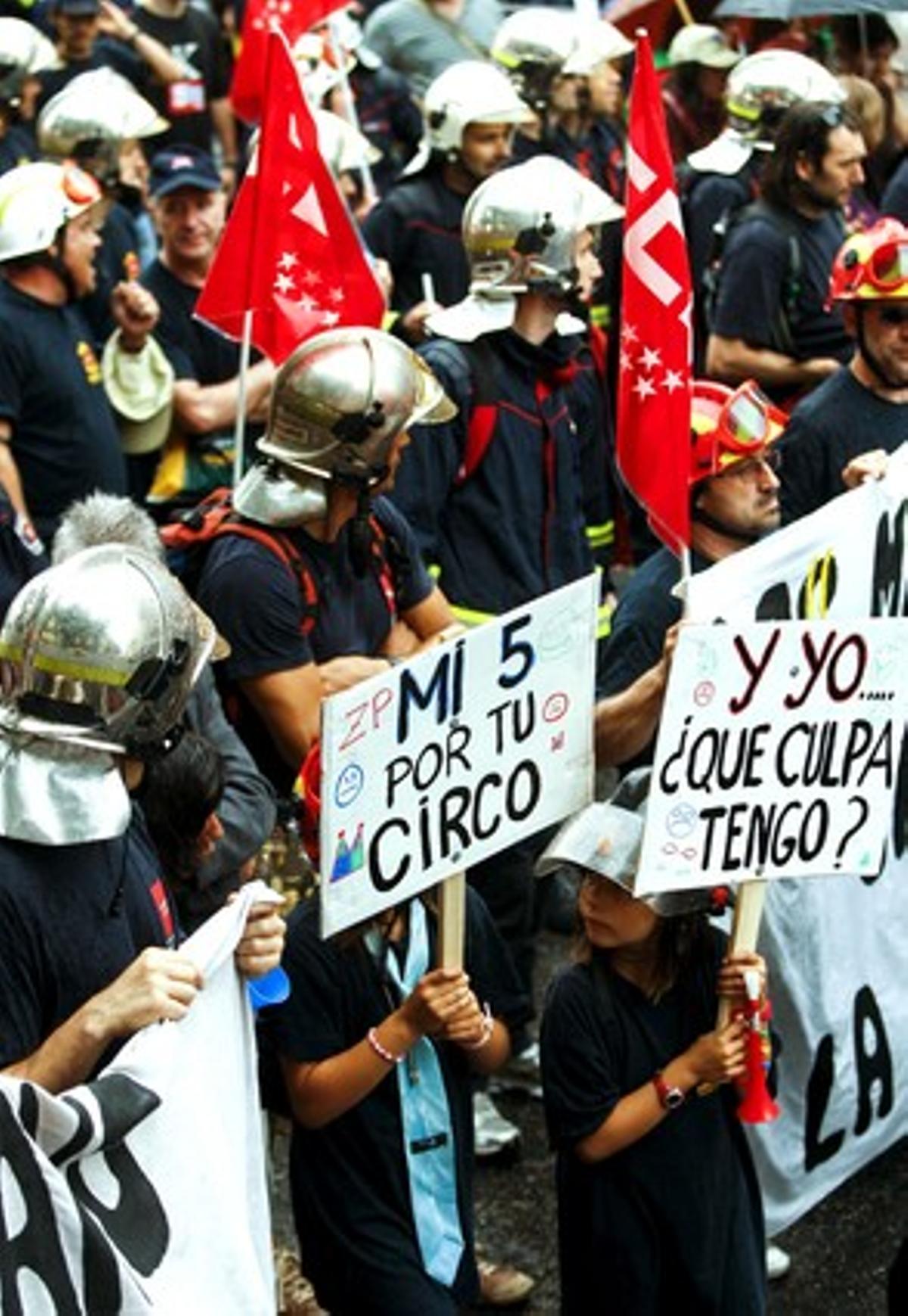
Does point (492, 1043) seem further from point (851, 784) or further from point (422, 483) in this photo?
point (422, 483)

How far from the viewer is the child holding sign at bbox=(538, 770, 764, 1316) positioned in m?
4.73

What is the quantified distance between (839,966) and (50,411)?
10.0ft

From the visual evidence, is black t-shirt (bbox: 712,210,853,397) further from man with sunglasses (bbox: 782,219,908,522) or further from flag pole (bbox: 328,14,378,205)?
flag pole (bbox: 328,14,378,205)

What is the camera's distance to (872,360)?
7.05 metres

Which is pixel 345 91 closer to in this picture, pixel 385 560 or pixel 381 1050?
pixel 385 560

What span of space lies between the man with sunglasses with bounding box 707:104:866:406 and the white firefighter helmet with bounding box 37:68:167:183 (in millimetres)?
2285

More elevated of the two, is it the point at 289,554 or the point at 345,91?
the point at 289,554

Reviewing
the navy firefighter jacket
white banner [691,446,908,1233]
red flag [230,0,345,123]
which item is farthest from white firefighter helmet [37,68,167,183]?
white banner [691,446,908,1233]

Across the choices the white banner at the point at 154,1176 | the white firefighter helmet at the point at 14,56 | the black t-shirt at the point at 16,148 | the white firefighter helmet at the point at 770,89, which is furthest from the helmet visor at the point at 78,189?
the white banner at the point at 154,1176

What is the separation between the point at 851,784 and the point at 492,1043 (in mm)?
843

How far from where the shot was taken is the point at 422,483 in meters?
6.72

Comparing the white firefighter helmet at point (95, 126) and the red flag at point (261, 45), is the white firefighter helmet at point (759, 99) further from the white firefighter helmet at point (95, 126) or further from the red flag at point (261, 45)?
the white firefighter helmet at point (95, 126)

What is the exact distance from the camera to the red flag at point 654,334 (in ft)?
18.3

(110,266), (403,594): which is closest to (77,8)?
(110,266)
